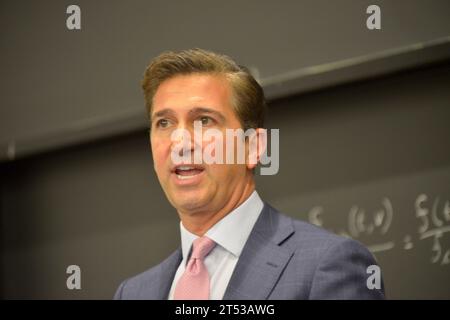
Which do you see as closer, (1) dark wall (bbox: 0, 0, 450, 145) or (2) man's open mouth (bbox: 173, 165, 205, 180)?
(2) man's open mouth (bbox: 173, 165, 205, 180)

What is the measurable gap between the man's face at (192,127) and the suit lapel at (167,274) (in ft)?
0.37

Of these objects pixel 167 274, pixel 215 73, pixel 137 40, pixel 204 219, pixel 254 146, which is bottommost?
pixel 167 274

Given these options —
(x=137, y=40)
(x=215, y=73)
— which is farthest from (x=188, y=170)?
(x=137, y=40)

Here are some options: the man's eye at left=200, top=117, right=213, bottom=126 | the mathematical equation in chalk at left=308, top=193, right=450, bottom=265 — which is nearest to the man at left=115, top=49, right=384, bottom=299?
the man's eye at left=200, top=117, right=213, bottom=126

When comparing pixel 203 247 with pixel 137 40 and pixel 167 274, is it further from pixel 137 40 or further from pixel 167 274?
pixel 137 40

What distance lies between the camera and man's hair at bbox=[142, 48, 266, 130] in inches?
55.6

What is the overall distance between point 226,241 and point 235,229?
29mm

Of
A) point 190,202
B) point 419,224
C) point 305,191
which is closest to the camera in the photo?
point 190,202

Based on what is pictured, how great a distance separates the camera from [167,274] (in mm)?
1472

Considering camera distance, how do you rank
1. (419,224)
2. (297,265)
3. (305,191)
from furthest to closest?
(305,191), (419,224), (297,265)

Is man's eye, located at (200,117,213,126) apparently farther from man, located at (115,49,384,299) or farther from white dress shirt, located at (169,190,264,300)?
white dress shirt, located at (169,190,264,300)
